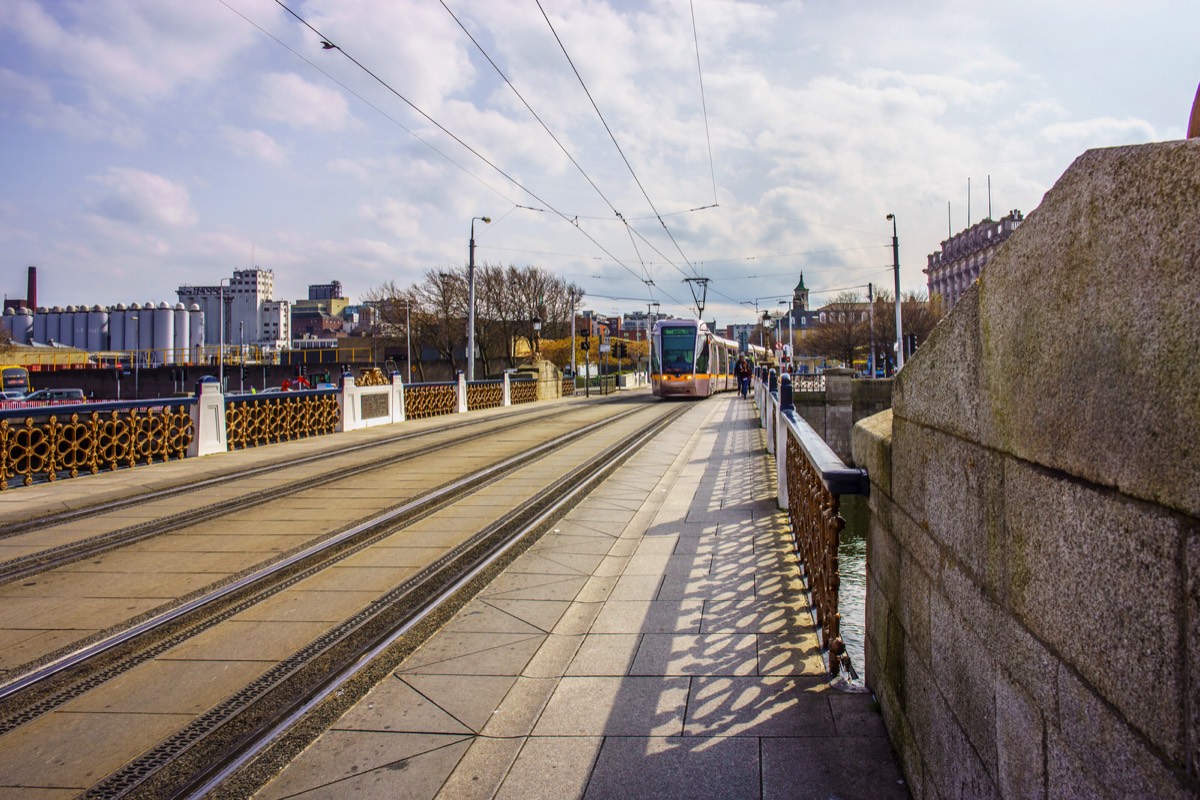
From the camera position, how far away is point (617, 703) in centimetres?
382

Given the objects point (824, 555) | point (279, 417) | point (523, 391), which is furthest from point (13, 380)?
point (824, 555)

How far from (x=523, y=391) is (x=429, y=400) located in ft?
40.6

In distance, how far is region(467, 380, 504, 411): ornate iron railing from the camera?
108ft

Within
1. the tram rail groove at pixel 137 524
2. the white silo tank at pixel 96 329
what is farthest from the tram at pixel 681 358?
the white silo tank at pixel 96 329

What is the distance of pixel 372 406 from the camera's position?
24.0 m

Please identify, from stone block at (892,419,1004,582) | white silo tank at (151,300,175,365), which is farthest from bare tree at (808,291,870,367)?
white silo tank at (151,300,175,365)

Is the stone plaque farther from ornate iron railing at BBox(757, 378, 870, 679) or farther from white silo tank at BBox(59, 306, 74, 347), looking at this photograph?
white silo tank at BBox(59, 306, 74, 347)

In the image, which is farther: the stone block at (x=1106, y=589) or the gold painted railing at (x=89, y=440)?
the gold painted railing at (x=89, y=440)

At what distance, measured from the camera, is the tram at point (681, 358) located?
35250mm

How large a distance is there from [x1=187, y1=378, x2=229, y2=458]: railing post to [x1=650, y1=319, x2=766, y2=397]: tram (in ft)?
70.6

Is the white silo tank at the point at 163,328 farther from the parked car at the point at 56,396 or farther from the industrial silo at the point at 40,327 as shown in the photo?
the parked car at the point at 56,396

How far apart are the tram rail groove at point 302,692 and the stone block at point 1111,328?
3063 mm

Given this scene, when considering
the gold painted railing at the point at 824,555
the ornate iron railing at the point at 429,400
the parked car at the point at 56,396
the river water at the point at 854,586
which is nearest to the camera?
the gold painted railing at the point at 824,555

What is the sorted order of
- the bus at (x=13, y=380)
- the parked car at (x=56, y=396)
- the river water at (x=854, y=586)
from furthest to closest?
1. the bus at (x=13, y=380)
2. the parked car at (x=56, y=396)
3. the river water at (x=854, y=586)
